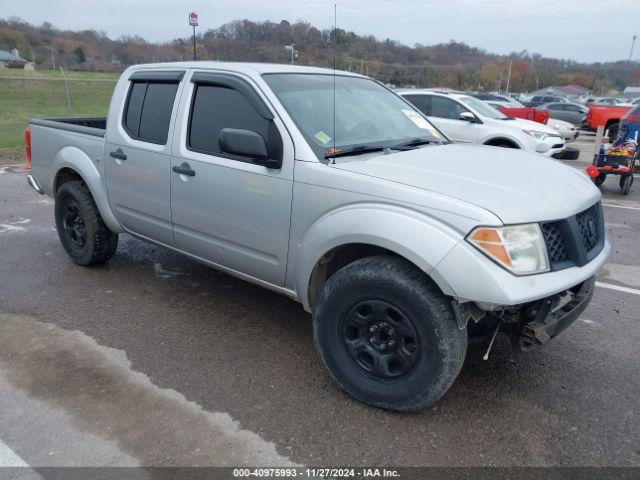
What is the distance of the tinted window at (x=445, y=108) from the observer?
10898 mm

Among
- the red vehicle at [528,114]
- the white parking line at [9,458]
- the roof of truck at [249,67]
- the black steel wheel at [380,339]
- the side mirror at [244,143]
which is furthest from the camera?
the red vehicle at [528,114]

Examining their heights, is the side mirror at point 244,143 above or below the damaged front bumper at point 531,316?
above

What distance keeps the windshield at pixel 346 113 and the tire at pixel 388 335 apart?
859mm

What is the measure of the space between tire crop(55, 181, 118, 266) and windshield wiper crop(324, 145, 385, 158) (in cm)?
272

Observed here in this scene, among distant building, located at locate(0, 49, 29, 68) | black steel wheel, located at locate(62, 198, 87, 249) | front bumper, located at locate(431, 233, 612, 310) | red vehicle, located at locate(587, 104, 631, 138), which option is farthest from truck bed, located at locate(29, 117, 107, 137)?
distant building, located at locate(0, 49, 29, 68)

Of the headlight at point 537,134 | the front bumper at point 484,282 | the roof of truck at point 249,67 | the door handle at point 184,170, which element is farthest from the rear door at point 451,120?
the front bumper at point 484,282

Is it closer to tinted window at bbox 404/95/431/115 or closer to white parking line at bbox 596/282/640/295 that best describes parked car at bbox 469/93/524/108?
tinted window at bbox 404/95/431/115

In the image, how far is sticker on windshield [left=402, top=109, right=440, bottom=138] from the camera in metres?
4.10

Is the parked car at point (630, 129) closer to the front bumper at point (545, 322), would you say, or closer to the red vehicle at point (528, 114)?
the red vehicle at point (528, 114)

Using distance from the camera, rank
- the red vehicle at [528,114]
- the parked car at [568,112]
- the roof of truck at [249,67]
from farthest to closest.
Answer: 1. the parked car at [568,112]
2. the red vehicle at [528,114]
3. the roof of truck at [249,67]

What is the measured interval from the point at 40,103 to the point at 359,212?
23.8m

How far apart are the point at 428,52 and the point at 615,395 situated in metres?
3.95

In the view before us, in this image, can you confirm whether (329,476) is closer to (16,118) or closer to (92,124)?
(92,124)

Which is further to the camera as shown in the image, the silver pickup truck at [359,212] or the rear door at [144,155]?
the rear door at [144,155]
